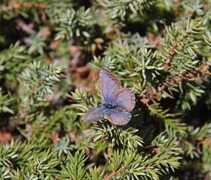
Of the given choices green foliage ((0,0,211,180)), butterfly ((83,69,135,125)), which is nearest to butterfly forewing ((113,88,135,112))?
butterfly ((83,69,135,125))

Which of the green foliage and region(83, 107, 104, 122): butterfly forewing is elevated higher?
region(83, 107, 104, 122): butterfly forewing

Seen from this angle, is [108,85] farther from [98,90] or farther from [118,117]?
[98,90]

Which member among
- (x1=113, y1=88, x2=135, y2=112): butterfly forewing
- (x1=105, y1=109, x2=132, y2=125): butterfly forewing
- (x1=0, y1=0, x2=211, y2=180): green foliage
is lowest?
(x1=0, y1=0, x2=211, y2=180): green foliage

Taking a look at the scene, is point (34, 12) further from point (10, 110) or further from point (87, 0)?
point (10, 110)

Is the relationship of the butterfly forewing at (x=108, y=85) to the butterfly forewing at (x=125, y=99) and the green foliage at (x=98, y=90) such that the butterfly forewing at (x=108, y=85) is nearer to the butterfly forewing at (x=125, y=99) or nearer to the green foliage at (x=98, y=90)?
the butterfly forewing at (x=125, y=99)

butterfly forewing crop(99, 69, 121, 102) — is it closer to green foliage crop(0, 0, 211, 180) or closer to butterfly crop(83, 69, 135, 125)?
butterfly crop(83, 69, 135, 125)

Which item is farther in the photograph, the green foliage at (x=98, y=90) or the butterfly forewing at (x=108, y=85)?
the green foliage at (x=98, y=90)

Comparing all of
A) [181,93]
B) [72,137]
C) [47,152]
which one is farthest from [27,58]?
[181,93]

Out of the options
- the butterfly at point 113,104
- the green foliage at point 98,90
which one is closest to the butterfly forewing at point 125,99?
the butterfly at point 113,104
